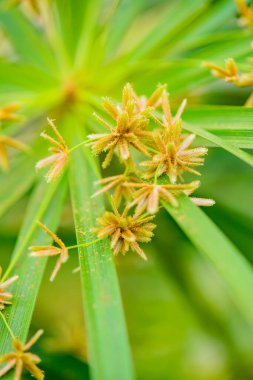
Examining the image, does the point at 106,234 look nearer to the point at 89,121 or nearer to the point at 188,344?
the point at 89,121

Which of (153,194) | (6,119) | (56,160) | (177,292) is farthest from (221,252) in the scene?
(177,292)

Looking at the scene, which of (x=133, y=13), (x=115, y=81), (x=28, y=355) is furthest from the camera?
(x=133, y=13)

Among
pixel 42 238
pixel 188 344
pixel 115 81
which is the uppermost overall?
pixel 115 81

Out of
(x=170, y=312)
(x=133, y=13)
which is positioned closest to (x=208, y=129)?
(x=133, y=13)

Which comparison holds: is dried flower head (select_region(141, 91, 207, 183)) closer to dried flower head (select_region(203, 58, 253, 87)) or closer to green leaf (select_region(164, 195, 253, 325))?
green leaf (select_region(164, 195, 253, 325))

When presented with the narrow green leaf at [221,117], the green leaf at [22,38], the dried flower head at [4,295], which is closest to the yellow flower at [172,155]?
the narrow green leaf at [221,117]
